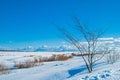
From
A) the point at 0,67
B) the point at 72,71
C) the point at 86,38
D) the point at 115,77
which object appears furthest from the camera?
the point at 0,67

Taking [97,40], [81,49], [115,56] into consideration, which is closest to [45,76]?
[81,49]

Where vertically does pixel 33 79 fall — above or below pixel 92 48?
below

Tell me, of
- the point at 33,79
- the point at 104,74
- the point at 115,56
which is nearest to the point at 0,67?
the point at 33,79

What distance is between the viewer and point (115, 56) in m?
17.3

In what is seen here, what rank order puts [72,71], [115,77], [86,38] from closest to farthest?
[115,77], [86,38], [72,71]

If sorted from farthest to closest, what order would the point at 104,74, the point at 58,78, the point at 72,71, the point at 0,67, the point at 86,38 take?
the point at 0,67 < the point at 72,71 < the point at 58,78 < the point at 86,38 < the point at 104,74

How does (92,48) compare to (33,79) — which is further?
(33,79)

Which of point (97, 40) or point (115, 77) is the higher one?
point (97, 40)

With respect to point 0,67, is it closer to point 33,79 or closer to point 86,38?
point 33,79

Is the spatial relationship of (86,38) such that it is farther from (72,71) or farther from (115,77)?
(115,77)

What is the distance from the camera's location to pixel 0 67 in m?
20.2

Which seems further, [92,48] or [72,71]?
[72,71]

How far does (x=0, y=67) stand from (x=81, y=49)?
32.6 ft

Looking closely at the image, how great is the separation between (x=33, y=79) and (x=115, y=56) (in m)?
6.61
